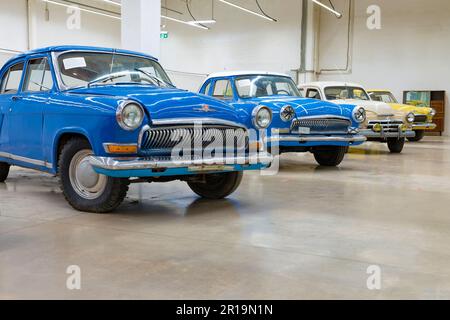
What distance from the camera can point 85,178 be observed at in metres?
4.78

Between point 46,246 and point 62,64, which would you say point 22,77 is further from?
point 46,246

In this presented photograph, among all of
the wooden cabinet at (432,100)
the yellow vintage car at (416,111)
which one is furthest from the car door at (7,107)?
the wooden cabinet at (432,100)

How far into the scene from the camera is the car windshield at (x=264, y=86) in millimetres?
8422

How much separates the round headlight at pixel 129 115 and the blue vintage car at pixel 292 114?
130 inches

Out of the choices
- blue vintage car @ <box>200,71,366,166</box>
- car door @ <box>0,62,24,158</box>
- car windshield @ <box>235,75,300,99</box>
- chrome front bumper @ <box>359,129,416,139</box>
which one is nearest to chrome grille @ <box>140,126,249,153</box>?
car door @ <box>0,62,24,158</box>

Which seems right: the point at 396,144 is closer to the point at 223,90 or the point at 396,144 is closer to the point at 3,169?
the point at 223,90

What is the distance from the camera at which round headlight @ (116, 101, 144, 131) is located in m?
Answer: 4.34

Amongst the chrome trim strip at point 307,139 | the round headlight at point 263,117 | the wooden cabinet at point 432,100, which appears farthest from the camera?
the wooden cabinet at point 432,100

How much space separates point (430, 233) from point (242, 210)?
174 cm

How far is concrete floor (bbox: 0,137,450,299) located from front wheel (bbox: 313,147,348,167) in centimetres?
242

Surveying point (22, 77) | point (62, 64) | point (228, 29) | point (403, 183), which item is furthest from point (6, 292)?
point (228, 29)

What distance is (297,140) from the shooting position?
26.1 feet

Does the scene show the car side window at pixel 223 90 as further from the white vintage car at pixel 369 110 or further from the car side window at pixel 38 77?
the car side window at pixel 38 77

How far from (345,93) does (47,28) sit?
572 inches
